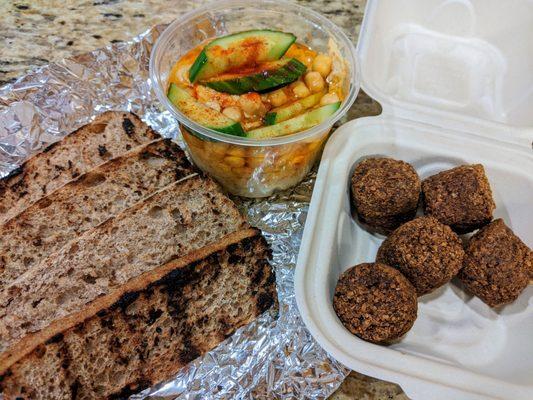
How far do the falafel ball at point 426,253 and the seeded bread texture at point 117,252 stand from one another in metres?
0.67

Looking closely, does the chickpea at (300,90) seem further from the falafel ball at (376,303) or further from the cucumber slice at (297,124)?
the falafel ball at (376,303)

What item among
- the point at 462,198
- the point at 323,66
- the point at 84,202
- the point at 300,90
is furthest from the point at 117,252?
the point at 462,198

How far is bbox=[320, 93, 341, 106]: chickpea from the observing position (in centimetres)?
202

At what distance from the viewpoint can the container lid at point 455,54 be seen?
246 cm

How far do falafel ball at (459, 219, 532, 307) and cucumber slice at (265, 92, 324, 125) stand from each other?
36.5 inches

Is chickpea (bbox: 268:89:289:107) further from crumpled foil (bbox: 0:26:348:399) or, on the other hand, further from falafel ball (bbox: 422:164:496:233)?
falafel ball (bbox: 422:164:496:233)

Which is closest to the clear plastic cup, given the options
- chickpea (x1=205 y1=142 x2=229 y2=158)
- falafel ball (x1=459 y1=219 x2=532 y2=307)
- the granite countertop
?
chickpea (x1=205 y1=142 x2=229 y2=158)

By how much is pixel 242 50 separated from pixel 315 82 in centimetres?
37

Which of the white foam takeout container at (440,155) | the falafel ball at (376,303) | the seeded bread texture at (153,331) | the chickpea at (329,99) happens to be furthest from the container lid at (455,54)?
the seeded bread texture at (153,331)

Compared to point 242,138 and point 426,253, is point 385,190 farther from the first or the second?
point 242,138

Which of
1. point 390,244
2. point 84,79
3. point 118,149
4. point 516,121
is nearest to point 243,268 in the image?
point 390,244

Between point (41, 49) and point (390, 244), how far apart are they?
2313mm

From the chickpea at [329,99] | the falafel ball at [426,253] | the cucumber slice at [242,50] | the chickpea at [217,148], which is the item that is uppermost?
the cucumber slice at [242,50]

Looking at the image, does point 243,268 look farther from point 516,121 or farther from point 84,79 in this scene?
point 516,121
